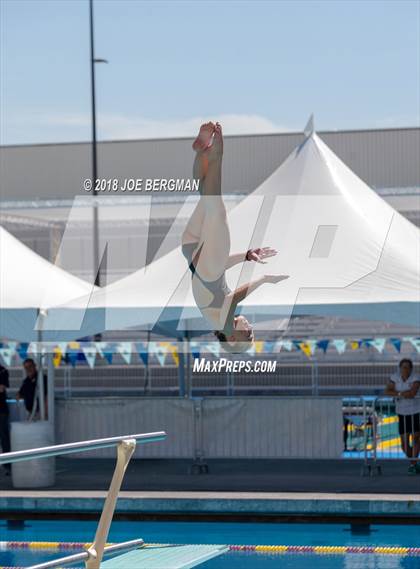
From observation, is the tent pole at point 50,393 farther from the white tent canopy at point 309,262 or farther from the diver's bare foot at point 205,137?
the diver's bare foot at point 205,137

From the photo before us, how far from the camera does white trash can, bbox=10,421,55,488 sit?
14266 millimetres

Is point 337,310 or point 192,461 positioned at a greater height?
point 337,310

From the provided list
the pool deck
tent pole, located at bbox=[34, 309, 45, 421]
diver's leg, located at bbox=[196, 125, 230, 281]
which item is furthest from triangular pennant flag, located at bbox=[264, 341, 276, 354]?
diver's leg, located at bbox=[196, 125, 230, 281]

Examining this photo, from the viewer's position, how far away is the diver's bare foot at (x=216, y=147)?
466 centimetres

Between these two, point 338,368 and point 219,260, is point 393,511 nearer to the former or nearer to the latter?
point 219,260

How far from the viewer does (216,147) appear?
15.4 ft

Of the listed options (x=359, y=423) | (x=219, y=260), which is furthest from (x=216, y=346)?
(x=219, y=260)

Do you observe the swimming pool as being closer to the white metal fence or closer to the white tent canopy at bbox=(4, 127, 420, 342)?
the white tent canopy at bbox=(4, 127, 420, 342)

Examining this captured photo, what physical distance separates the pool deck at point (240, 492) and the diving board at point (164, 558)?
500 centimetres

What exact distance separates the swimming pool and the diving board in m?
4.03

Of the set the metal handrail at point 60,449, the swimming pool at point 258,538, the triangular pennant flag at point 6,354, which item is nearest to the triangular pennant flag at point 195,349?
the triangular pennant flag at point 6,354

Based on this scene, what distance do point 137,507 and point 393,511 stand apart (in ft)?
9.14

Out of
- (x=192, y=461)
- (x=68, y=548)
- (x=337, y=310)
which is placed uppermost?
(x=337, y=310)

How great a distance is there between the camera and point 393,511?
1226 centimetres
